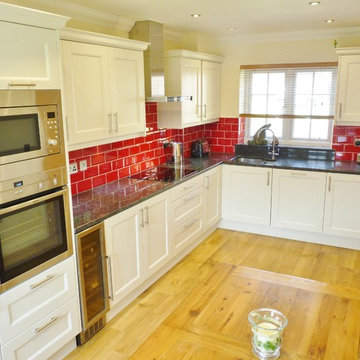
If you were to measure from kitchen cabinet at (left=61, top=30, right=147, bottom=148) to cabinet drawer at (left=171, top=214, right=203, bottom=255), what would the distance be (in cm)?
102

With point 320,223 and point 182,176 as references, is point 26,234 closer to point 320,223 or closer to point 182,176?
point 182,176

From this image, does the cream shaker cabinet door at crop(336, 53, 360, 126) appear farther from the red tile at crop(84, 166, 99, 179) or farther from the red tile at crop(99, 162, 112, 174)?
the red tile at crop(84, 166, 99, 179)

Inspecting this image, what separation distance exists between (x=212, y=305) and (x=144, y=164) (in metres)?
1.64

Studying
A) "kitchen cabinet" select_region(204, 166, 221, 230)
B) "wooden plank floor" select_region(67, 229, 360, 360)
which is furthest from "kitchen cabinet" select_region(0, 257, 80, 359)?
"kitchen cabinet" select_region(204, 166, 221, 230)

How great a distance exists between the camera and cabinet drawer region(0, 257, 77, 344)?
195 cm

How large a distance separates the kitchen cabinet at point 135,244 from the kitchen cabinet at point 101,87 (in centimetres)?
62

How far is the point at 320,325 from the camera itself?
2.72 m

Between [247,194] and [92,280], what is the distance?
2.33 metres

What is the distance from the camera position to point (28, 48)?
74.0 inches

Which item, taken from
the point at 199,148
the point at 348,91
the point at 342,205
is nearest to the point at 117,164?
the point at 199,148

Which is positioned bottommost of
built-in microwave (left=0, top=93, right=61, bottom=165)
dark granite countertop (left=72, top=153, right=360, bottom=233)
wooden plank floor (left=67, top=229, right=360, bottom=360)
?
wooden plank floor (left=67, top=229, right=360, bottom=360)

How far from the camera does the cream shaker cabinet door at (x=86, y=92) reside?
100 inches

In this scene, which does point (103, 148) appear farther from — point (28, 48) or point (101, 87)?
point (28, 48)

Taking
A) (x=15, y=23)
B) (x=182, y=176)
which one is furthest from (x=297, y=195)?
(x=15, y=23)
